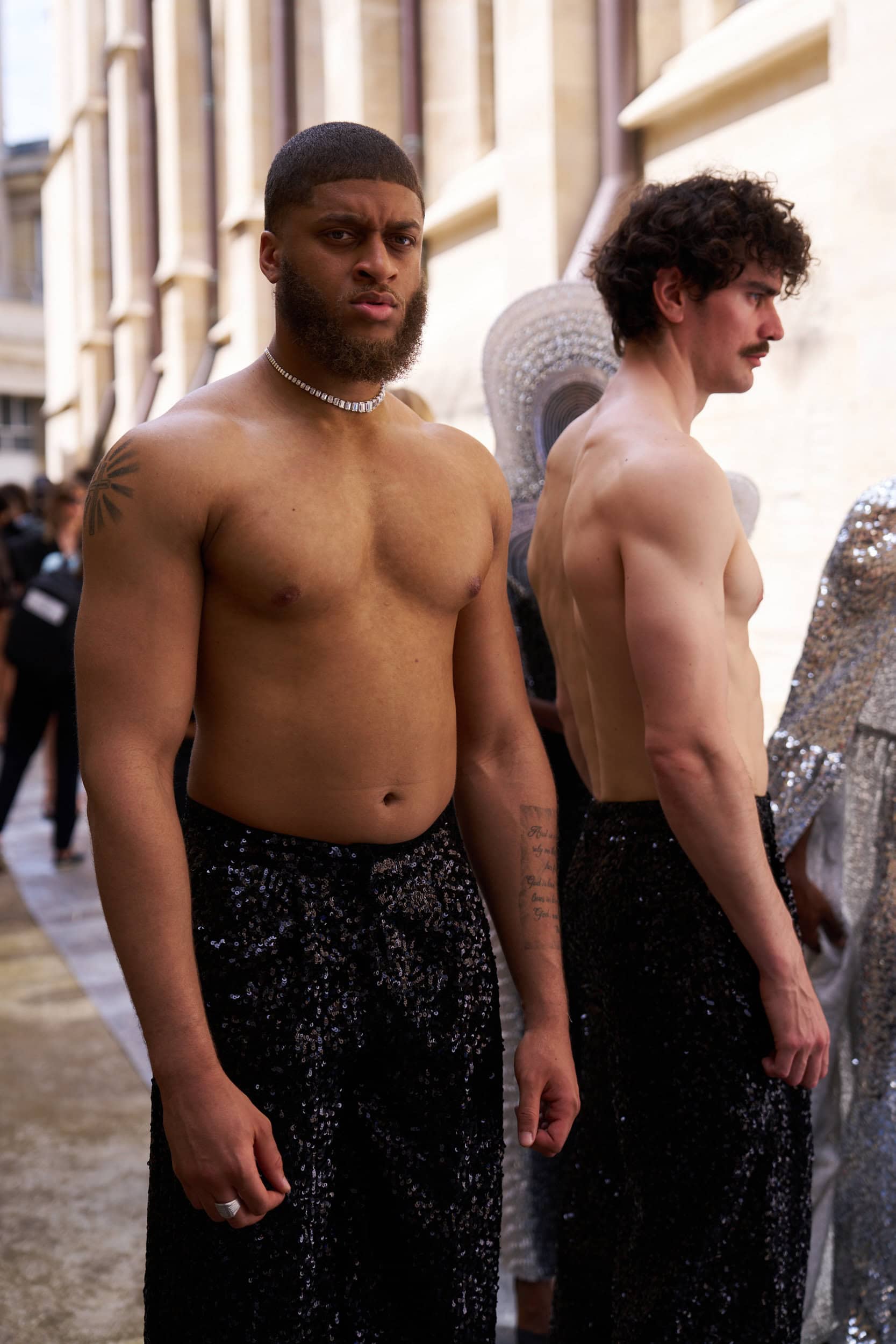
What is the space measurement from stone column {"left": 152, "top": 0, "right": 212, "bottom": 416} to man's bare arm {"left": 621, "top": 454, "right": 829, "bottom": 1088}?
563 inches

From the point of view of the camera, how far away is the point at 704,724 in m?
1.85

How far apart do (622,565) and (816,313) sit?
138 inches

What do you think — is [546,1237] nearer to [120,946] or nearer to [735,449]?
[120,946]

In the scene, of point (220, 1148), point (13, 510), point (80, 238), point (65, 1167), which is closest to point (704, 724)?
point (220, 1148)

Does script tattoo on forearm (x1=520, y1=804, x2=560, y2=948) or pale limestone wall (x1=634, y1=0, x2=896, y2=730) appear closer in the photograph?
script tattoo on forearm (x1=520, y1=804, x2=560, y2=948)

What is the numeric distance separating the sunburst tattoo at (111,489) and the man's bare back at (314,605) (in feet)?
0.04

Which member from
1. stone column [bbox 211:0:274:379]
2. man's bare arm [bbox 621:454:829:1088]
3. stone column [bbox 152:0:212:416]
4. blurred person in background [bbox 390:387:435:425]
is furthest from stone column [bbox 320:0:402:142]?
man's bare arm [bbox 621:454:829:1088]

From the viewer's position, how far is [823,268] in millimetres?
4914

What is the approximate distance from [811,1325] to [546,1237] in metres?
0.58

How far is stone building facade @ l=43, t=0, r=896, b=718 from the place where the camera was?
14.2 ft

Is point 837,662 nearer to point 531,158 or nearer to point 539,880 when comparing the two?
point 539,880

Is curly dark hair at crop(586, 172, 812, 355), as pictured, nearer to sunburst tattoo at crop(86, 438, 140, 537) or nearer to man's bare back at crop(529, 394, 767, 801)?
man's bare back at crop(529, 394, 767, 801)

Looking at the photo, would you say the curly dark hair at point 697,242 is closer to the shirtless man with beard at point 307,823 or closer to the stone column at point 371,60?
the shirtless man with beard at point 307,823

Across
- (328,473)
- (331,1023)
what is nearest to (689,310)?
(328,473)
